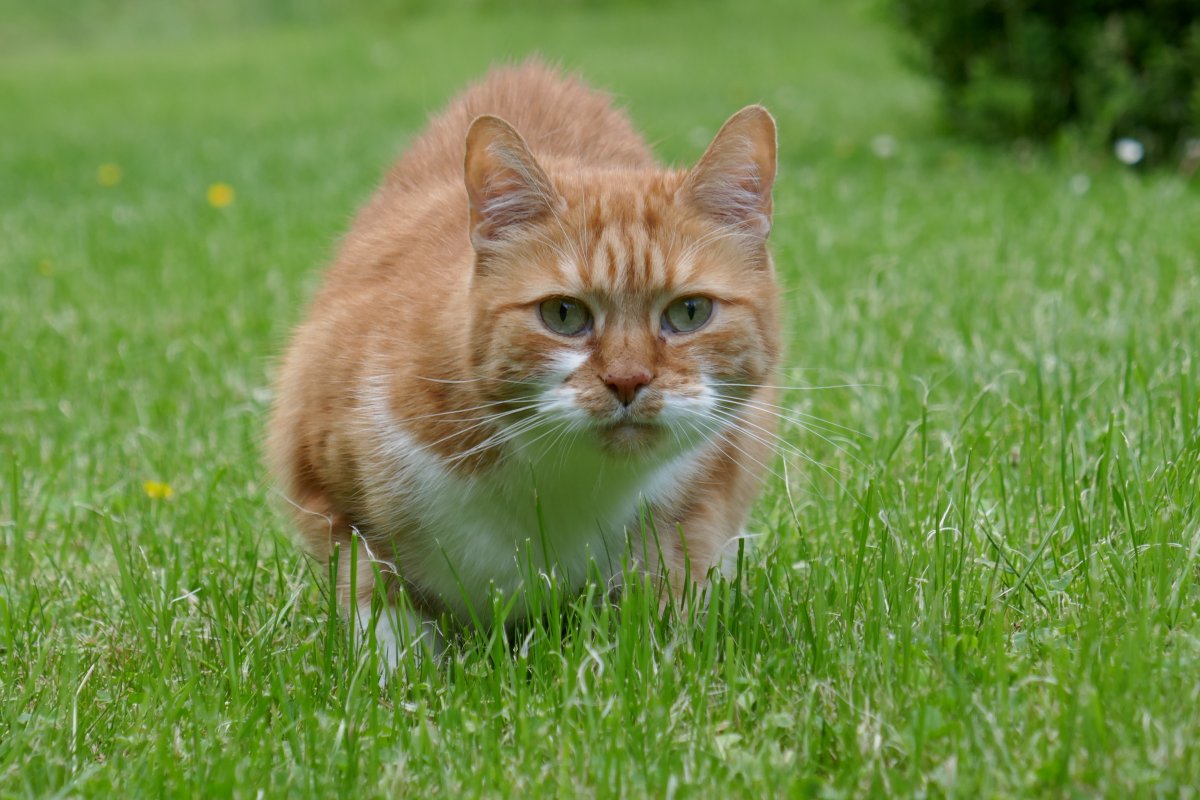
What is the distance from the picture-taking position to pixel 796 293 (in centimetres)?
474

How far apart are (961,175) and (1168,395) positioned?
383 centimetres

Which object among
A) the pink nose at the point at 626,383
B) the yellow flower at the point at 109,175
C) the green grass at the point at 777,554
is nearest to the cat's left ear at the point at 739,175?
the pink nose at the point at 626,383

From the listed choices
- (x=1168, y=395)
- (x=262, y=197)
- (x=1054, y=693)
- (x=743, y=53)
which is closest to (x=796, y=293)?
(x=1168, y=395)

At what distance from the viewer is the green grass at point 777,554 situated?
1.93 metres

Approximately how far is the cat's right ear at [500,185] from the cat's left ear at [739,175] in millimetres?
276

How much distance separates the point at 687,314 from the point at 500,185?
0.42 m

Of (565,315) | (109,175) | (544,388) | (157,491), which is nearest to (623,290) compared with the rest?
(565,315)

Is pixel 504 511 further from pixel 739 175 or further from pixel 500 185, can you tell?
pixel 739 175

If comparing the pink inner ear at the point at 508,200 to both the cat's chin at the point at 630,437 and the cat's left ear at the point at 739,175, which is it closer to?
the cat's left ear at the point at 739,175

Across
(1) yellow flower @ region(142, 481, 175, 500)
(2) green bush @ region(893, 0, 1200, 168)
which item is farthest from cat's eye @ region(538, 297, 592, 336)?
(2) green bush @ region(893, 0, 1200, 168)

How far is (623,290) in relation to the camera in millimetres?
2334

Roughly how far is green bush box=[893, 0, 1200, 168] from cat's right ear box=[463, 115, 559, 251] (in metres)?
4.71

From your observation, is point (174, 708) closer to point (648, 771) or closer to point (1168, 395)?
point (648, 771)

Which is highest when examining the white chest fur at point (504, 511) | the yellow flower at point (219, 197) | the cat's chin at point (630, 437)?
the yellow flower at point (219, 197)
